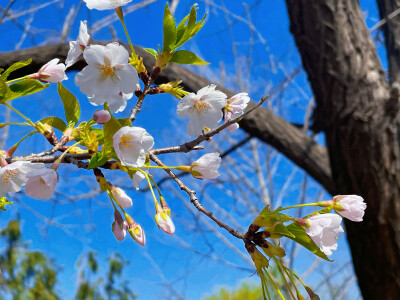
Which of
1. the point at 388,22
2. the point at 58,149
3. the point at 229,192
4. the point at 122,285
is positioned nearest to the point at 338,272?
the point at 229,192

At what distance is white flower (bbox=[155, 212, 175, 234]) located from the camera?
19.0 inches

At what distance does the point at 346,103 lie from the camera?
5.42 ft

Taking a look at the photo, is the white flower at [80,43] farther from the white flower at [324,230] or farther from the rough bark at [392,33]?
the rough bark at [392,33]

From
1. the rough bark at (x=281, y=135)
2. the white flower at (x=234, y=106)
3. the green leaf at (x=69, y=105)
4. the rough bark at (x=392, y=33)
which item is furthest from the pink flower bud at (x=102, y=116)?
the rough bark at (x=392, y=33)

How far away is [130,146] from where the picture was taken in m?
0.42

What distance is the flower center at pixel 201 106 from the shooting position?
0.54 metres

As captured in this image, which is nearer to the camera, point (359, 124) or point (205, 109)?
point (205, 109)

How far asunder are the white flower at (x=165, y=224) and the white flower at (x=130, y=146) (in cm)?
8

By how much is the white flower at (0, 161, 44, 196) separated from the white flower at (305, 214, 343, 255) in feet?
1.01

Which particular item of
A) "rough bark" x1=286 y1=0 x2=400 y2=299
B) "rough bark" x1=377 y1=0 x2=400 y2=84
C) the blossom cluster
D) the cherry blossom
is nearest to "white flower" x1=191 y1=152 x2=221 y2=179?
the blossom cluster

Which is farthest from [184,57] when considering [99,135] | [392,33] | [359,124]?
[392,33]

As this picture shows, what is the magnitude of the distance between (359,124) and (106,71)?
1348 millimetres

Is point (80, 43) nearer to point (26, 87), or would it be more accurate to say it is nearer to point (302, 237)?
point (26, 87)

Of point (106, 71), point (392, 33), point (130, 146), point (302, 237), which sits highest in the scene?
point (392, 33)
